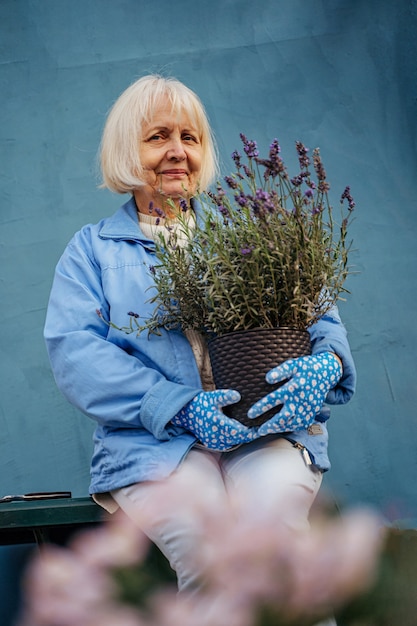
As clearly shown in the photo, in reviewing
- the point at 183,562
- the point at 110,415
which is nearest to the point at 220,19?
the point at 110,415

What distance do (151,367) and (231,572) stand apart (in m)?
1.55

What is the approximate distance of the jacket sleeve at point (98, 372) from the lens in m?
1.84

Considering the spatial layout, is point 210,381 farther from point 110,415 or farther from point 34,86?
point 34,86

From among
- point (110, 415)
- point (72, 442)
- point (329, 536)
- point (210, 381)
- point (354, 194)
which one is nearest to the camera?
point (329, 536)

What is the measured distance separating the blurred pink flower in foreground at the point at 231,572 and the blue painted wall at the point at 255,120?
232 cm

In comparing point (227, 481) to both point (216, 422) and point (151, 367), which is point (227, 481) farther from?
point (151, 367)

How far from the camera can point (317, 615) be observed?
19.4 inches

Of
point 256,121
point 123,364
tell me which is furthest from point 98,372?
point 256,121

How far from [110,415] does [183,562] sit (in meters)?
0.37

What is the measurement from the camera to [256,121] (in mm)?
2984

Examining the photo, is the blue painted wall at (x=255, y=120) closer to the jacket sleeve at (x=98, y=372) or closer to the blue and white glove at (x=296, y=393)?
the jacket sleeve at (x=98, y=372)

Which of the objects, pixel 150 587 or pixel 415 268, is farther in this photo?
pixel 415 268

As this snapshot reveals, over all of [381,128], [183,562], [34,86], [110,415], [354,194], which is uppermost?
[34,86]

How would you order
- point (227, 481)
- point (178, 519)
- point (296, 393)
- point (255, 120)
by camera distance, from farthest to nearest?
point (255, 120)
point (227, 481)
point (296, 393)
point (178, 519)
